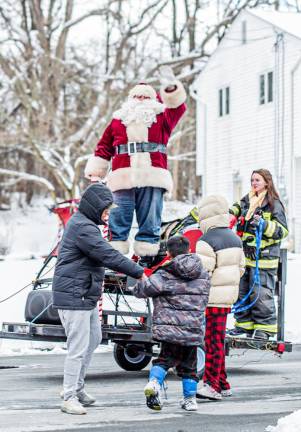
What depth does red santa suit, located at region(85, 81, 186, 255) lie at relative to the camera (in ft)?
33.9

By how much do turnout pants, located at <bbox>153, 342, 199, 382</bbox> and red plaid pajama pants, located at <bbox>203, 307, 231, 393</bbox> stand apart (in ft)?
2.19

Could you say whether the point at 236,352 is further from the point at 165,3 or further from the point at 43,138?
the point at 165,3

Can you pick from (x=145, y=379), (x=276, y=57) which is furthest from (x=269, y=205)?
(x=276, y=57)

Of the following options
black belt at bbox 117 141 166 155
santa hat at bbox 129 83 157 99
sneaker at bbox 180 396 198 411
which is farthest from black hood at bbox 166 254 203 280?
santa hat at bbox 129 83 157 99

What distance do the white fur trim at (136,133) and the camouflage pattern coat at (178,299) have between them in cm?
265

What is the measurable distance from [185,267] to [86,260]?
0.76 meters

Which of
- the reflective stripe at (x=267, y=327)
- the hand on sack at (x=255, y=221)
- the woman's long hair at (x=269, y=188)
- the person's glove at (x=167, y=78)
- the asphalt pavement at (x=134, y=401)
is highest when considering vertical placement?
the person's glove at (x=167, y=78)

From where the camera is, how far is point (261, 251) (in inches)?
408

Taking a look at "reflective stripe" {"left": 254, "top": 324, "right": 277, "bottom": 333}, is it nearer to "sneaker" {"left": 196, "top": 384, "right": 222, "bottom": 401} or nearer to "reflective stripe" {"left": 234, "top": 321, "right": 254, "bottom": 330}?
"reflective stripe" {"left": 234, "top": 321, "right": 254, "bottom": 330}

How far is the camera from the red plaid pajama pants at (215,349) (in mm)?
8703

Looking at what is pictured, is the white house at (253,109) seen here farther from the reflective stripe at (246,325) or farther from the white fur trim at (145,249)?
the white fur trim at (145,249)

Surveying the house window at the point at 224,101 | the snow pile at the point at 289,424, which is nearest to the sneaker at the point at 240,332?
the snow pile at the point at 289,424

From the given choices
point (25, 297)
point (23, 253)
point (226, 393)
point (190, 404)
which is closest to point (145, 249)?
point (226, 393)

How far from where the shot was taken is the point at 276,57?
31578mm
